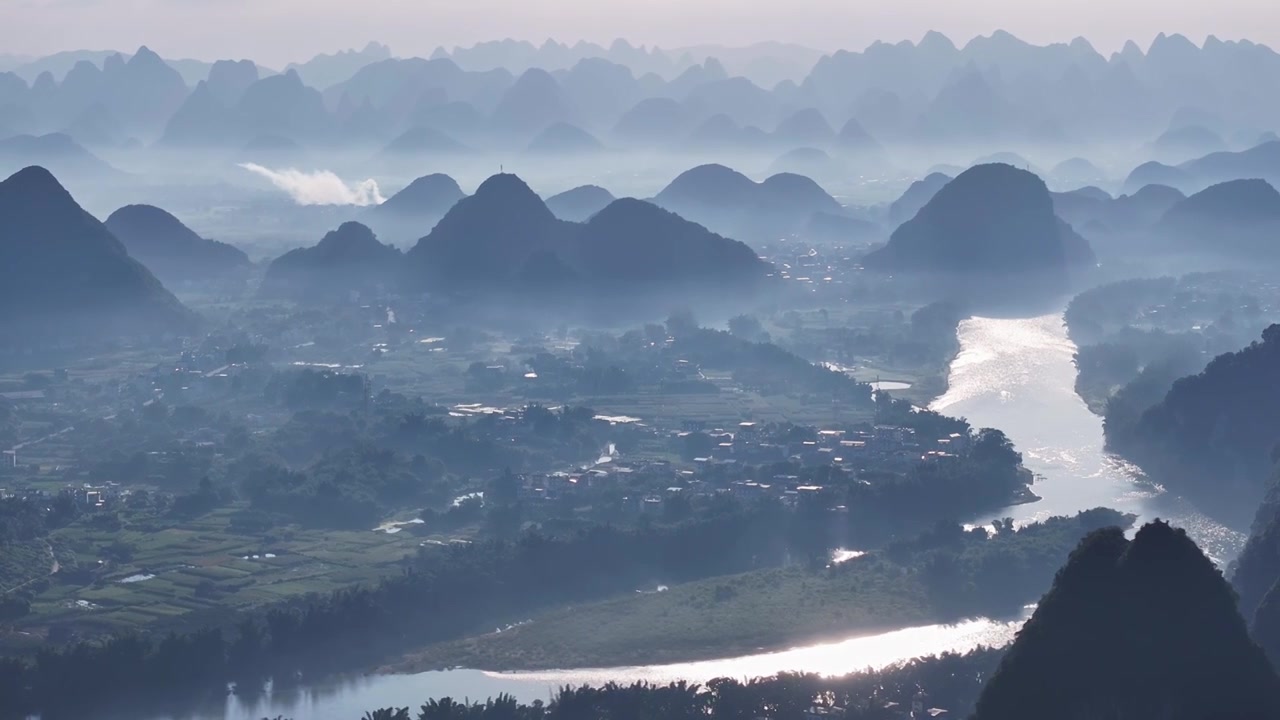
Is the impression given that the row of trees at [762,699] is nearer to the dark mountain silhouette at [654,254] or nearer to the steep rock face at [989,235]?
the dark mountain silhouette at [654,254]

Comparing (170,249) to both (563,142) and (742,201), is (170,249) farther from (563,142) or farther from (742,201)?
(563,142)

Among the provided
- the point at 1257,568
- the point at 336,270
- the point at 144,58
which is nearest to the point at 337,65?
the point at 144,58

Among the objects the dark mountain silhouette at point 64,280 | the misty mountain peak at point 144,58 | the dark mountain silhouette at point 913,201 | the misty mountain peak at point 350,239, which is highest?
the misty mountain peak at point 144,58

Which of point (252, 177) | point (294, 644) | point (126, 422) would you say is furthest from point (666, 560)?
point (252, 177)

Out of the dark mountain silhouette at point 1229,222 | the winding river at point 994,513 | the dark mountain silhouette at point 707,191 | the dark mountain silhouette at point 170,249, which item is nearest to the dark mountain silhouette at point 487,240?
the dark mountain silhouette at point 170,249

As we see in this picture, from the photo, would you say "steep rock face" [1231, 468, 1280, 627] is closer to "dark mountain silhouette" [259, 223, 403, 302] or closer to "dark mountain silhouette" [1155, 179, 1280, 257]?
"dark mountain silhouette" [259, 223, 403, 302]

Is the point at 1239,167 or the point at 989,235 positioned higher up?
the point at 1239,167
